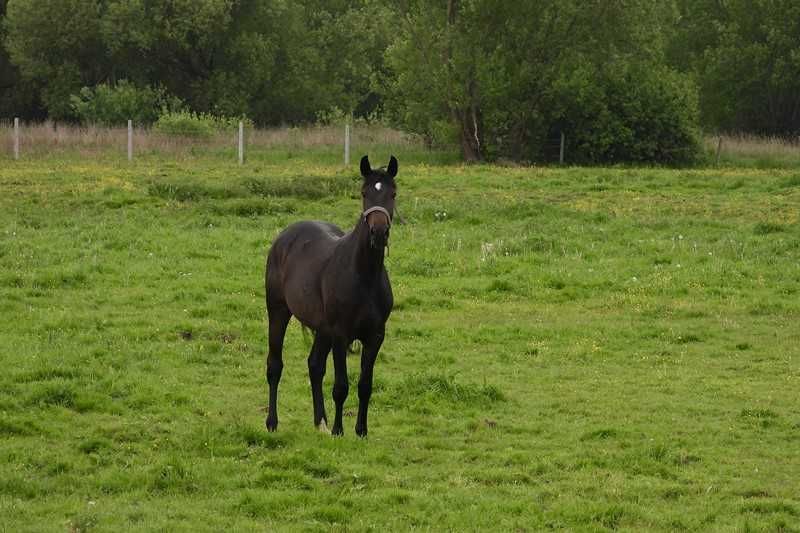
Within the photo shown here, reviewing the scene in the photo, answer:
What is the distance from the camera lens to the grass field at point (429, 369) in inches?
358

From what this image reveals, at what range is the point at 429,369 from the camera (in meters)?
13.6

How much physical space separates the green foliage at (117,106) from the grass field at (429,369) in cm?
2519

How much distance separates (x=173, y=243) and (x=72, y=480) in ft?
40.7

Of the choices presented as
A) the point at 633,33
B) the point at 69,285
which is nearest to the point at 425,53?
the point at 633,33

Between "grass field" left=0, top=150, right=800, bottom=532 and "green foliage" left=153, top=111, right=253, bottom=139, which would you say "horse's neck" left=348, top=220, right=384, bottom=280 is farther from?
"green foliage" left=153, top=111, right=253, bottom=139

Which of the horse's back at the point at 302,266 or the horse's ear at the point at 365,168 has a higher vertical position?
the horse's ear at the point at 365,168

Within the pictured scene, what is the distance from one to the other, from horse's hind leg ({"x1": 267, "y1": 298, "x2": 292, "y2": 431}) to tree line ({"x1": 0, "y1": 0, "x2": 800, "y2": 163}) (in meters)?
29.4

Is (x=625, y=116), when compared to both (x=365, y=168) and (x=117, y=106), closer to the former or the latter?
(x=117, y=106)

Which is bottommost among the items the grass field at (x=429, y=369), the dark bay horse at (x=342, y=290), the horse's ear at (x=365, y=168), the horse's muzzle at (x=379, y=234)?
the grass field at (x=429, y=369)

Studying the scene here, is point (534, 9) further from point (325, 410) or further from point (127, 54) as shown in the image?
point (325, 410)

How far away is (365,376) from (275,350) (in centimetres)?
138

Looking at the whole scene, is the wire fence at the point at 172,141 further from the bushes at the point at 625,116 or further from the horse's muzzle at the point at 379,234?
the horse's muzzle at the point at 379,234

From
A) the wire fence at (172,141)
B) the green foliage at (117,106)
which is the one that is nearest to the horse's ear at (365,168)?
the wire fence at (172,141)

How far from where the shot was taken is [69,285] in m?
18.2
